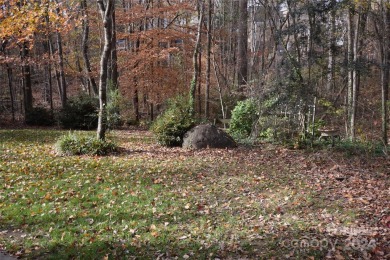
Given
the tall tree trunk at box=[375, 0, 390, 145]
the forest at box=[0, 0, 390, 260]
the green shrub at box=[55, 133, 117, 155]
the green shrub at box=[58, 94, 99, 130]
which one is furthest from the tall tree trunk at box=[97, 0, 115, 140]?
the tall tree trunk at box=[375, 0, 390, 145]

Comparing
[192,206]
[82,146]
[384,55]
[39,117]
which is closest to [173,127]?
→ [82,146]

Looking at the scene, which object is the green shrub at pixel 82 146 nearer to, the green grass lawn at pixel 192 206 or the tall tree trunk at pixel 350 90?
the green grass lawn at pixel 192 206

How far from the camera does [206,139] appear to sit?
38.4 feet

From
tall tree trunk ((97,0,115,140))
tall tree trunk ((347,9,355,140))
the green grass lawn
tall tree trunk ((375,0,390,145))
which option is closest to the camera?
the green grass lawn

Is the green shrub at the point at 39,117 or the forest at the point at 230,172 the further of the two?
the green shrub at the point at 39,117

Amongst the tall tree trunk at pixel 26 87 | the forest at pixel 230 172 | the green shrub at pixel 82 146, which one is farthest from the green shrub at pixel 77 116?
the green shrub at pixel 82 146

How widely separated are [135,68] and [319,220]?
50.8 ft

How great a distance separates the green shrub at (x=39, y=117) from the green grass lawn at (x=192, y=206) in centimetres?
832

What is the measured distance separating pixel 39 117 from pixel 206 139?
1068 centimetres

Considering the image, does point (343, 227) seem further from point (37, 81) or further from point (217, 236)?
point (37, 81)

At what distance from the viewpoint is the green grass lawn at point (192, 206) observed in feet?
15.3

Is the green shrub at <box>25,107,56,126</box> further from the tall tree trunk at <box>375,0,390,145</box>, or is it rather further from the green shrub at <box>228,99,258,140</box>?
the tall tree trunk at <box>375,0,390,145</box>

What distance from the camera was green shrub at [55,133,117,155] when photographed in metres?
10.3

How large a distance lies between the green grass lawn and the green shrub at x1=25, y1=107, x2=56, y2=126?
8319mm
